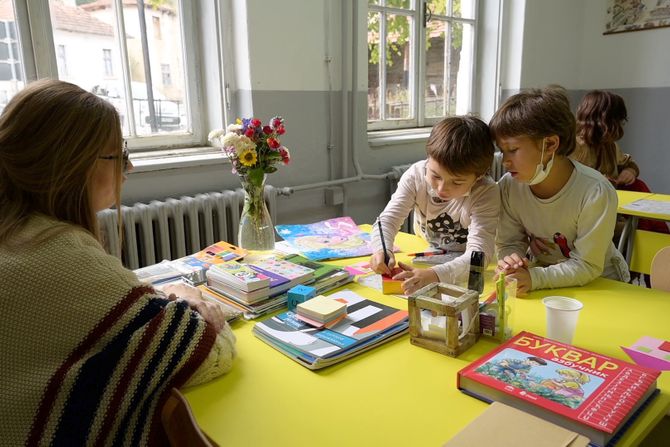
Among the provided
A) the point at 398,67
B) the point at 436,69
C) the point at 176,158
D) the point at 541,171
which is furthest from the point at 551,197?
the point at 436,69

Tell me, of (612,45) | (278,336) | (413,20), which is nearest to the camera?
(278,336)

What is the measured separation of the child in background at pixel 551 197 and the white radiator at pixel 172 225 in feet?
4.49

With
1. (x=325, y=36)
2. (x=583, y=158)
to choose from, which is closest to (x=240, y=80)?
(x=325, y=36)

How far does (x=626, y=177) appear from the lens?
2.93m

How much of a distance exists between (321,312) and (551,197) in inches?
31.2

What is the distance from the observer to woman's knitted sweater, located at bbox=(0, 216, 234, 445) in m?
0.78

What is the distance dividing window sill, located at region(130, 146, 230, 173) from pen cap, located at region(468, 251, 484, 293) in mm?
1616

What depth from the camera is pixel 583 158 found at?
9.45 feet

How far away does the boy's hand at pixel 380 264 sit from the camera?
1406 mm

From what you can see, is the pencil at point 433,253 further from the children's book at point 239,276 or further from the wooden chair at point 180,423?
the wooden chair at point 180,423

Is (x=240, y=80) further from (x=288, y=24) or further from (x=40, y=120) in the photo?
(x=40, y=120)

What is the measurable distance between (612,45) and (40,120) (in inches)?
177

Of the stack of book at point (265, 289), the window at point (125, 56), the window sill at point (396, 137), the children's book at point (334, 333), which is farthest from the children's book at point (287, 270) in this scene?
the window sill at point (396, 137)

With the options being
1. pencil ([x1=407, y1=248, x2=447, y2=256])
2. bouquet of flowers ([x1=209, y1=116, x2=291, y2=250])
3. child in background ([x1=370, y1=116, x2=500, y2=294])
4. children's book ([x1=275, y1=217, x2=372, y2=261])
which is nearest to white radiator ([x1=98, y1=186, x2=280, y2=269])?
children's book ([x1=275, y1=217, x2=372, y2=261])
